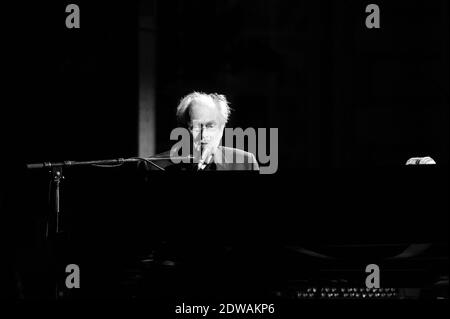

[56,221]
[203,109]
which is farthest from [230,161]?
[56,221]

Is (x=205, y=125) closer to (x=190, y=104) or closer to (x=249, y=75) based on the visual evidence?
(x=190, y=104)

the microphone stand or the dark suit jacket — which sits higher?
the dark suit jacket

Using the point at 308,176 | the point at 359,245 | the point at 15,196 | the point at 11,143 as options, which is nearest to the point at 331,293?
the point at 359,245

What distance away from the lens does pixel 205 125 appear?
3283mm

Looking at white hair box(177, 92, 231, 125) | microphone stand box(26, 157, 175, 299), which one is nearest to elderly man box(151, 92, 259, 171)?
white hair box(177, 92, 231, 125)

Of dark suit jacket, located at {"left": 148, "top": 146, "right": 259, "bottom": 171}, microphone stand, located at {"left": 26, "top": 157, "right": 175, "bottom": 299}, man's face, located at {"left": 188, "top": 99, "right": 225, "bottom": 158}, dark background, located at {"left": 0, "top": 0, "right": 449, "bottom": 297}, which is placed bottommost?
microphone stand, located at {"left": 26, "top": 157, "right": 175, "bottom": 299}

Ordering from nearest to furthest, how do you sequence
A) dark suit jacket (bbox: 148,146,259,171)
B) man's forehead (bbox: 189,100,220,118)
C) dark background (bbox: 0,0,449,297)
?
1. man's forehead (bbox: 189,100,220,118)
2. dark suit jacket (bbox: 148,146,259,171)
3. dark background (bbox: 0,0,449,297)

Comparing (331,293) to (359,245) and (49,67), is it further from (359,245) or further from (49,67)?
(49,67)

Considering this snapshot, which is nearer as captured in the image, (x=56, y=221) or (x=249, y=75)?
(x=56, y=221)

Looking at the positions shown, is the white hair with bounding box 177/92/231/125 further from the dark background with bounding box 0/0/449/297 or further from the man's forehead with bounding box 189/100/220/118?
the dark background with bounding box 0/0/449/297

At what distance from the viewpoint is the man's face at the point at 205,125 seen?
3.25 m

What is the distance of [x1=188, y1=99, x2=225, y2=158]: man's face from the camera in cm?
325

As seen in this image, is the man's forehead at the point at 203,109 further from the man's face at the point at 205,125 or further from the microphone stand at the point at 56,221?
the microphone stand at the point at 56,221

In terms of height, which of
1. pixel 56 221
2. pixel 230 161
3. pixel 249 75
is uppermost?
pixel 249 75
